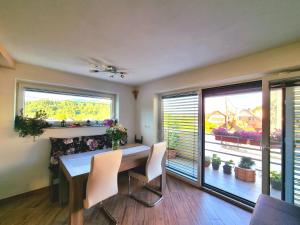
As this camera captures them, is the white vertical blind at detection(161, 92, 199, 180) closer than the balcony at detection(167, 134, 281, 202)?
No

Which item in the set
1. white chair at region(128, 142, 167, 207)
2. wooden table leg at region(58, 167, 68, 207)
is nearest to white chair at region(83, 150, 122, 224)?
white chair at region(128, 142, 167, 207)

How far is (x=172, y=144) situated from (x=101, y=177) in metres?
1.97

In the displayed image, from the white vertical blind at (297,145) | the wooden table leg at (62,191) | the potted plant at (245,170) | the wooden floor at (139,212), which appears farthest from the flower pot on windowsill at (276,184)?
the wooden table leg at (62,191)

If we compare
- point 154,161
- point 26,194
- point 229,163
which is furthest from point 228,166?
point 26,194

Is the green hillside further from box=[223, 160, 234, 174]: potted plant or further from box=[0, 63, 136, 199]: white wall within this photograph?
box=[223, 160, 234, 174]: potted plant

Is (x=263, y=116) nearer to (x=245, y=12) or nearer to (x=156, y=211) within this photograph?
(x=245, y=12)

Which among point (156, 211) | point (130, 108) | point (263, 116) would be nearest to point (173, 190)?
point (156, 211)

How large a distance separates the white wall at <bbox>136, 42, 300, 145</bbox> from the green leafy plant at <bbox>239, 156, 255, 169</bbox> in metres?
1.72

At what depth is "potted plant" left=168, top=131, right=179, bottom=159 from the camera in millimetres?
3121

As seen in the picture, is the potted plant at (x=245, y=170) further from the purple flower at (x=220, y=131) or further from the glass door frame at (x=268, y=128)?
the glass door frame at (x=268, y=128)

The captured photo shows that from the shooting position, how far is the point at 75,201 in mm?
1496

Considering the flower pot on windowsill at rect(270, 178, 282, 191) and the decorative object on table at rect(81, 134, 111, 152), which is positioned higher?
the decorative object on table at rect(81, 134, 111, 152)

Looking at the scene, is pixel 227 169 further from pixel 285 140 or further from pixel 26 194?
pixel 26 194

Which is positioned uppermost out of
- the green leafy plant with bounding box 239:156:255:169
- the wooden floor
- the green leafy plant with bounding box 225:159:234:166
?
the green leafy plant with bounding box 239:156:255:169
